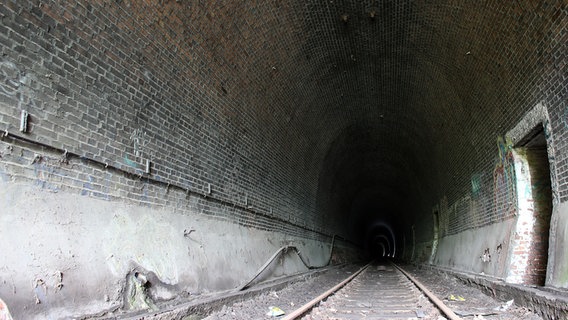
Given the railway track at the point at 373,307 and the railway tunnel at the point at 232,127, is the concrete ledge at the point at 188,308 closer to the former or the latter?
the railway tunnel at the point at 232,127

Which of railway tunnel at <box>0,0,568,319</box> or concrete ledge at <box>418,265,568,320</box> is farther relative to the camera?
concrete ledge at <box>418,265,568,320</box>

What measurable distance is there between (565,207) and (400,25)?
16.6 feet

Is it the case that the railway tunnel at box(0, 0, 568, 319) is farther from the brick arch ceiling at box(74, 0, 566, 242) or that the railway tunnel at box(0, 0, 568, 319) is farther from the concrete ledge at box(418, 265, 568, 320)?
the concrete ledge at box(418, 265, 568, 320)

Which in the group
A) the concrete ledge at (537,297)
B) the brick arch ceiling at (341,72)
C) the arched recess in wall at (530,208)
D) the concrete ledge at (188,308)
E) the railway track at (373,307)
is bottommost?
the concrete ledge at (188,308)

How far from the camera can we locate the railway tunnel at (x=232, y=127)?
167 inches

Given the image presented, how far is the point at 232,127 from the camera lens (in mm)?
8711

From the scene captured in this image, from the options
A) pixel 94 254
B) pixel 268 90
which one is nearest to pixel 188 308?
pixel 94 254

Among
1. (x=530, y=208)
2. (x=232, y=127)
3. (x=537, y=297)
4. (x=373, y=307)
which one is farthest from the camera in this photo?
(x=232, y=127)

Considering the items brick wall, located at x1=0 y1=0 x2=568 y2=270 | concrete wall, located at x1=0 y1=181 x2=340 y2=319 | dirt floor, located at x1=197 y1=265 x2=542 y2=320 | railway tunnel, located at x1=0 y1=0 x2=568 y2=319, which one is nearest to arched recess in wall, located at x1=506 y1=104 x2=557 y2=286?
railway tunnel, located at x1=0 y1=0 x2=568 y2=319

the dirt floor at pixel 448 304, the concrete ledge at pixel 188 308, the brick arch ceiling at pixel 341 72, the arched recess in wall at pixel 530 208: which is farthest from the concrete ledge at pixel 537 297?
the concrete ledge at pixel 188 308

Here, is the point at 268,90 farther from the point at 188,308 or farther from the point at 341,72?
the point at 188,308

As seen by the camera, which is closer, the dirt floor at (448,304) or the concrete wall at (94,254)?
the concrete wall at (94,254)

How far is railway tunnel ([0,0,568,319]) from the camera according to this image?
13.9 ft

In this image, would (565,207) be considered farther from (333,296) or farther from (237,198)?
(237,198)
